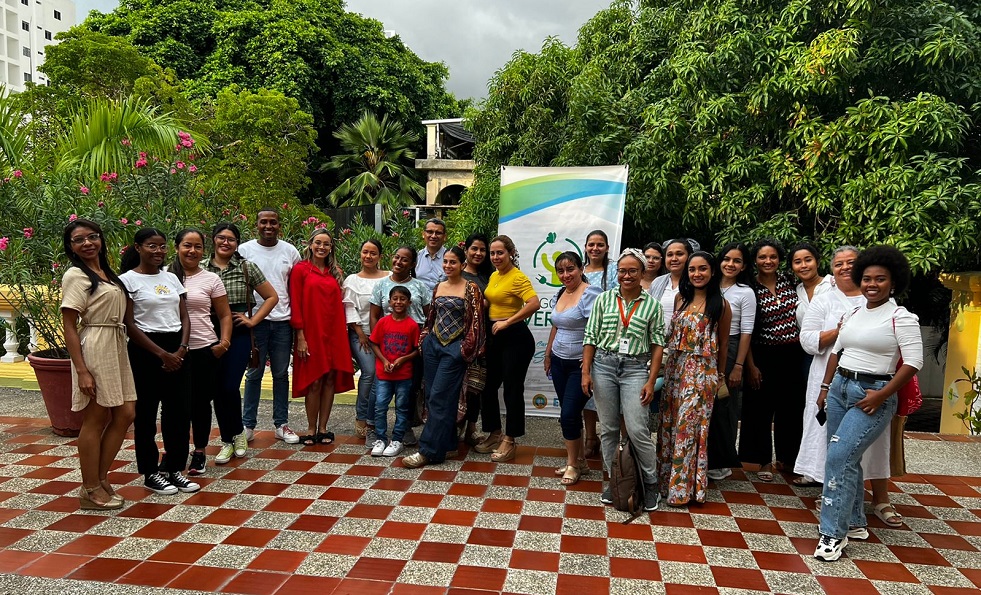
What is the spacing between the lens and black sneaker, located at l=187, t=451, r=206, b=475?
418 cm

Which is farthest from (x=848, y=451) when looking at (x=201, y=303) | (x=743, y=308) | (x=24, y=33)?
(x=24, y=33)

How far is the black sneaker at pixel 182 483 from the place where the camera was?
3.91m

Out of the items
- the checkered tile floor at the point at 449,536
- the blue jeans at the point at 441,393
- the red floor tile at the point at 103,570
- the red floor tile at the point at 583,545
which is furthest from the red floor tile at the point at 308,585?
the blue jeans at the point at 441,393

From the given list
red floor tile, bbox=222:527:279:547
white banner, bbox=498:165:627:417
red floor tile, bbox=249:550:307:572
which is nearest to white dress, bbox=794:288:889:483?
white banner, bbox=498:165:627:417

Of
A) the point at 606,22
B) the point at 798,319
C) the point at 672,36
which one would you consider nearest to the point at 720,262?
the point at 798,319

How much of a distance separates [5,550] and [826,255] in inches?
247

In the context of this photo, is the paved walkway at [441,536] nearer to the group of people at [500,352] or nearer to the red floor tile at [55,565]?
the red floor tile at [55,565]

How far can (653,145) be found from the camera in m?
6.58

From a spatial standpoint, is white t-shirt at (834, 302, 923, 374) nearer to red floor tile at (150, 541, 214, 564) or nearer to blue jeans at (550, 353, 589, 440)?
blue jeans at (550, 353, 589, 440)

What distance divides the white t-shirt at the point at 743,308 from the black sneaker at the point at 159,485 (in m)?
3.36

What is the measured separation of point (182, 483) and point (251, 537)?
34.0 inches

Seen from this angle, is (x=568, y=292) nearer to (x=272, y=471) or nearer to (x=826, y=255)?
(x=272, y=471)

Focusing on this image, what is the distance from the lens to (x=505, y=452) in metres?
4.57

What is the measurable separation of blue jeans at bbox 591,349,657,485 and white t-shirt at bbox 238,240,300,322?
7.22 feet
